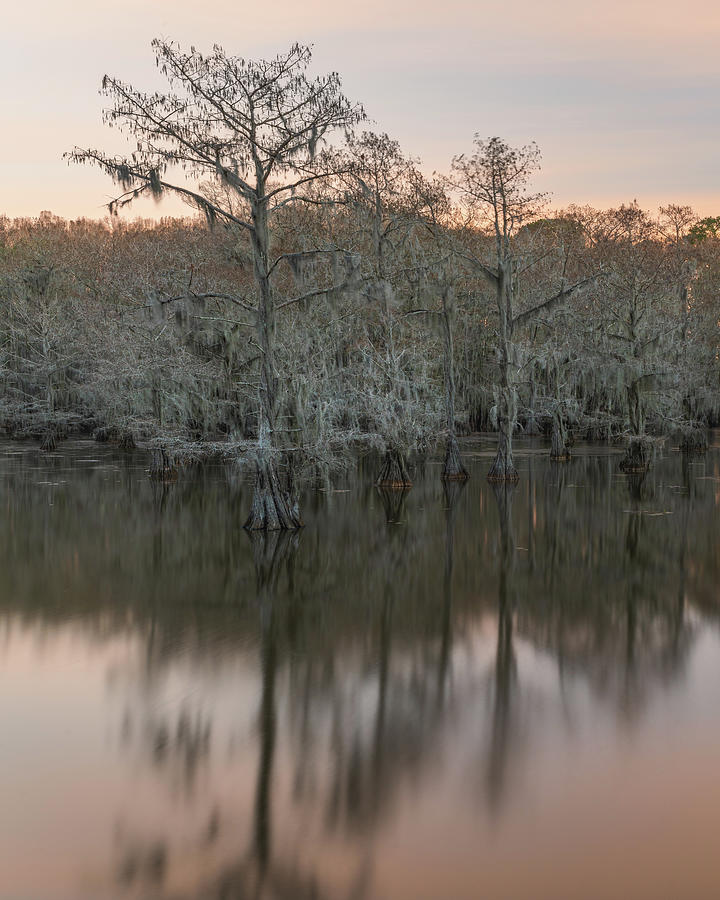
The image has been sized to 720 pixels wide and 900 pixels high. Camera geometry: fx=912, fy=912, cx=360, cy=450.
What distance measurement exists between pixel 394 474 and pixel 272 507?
984 centimetres

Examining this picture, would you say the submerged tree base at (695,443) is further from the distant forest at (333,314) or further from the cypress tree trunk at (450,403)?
the cypress tree trunk at (450,403)

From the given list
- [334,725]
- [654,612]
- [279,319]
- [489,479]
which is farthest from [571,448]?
[334,725]

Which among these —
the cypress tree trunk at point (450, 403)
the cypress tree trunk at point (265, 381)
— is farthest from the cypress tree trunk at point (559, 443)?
the cypress tree trunk at point (265, 381)

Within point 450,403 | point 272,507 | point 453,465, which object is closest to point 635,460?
point 453,465

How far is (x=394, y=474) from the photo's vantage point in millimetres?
28422

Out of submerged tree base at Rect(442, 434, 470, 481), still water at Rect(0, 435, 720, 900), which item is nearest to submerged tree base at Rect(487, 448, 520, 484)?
submerged tree base at Rect(442, 434, 470, 481)

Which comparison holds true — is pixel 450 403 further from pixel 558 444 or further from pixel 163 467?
pixel 163 467

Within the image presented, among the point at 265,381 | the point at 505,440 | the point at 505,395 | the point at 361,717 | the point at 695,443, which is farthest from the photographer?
the point at 695,443

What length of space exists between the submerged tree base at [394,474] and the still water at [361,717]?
28.6ft

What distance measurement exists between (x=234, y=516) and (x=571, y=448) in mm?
27124

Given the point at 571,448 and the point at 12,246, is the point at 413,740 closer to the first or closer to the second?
the point at 571,448

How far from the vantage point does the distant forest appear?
1800 centimetres

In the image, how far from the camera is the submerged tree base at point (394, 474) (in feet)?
91.7

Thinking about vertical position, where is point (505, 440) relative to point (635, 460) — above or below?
above
